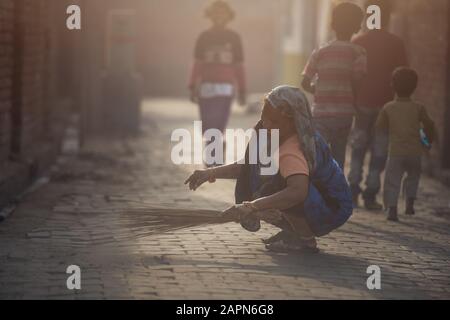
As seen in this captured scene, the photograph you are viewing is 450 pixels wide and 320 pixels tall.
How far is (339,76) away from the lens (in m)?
10.4

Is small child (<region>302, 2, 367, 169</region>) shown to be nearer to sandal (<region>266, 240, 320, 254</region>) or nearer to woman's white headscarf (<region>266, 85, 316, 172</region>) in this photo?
sandal (<region>266, 240, 320, 254</region>)

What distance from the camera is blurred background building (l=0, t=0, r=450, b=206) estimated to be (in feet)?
39.3

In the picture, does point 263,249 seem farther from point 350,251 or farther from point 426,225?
point 426,225

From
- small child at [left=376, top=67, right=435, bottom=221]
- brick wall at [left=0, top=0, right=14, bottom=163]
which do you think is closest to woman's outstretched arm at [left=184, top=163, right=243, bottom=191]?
small child at [left=376, top=67, right=435, bottom=221]

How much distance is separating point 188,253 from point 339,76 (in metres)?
3.01

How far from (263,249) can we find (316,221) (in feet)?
1.64

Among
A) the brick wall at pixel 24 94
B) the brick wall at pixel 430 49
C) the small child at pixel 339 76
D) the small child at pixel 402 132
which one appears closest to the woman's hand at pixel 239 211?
the small child at pixel 402 132

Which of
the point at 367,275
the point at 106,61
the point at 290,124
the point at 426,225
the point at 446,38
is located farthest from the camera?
the point at 106,61

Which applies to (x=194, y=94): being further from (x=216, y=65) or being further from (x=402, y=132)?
(x=402, y=132)

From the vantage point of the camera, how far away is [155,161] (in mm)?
15070

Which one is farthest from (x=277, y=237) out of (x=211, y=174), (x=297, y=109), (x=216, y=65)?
(x=216, y=65)

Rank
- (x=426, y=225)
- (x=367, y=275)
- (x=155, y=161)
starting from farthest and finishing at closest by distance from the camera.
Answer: (x=155, y=161), (x=426, y=225), (x=367, y=275)
